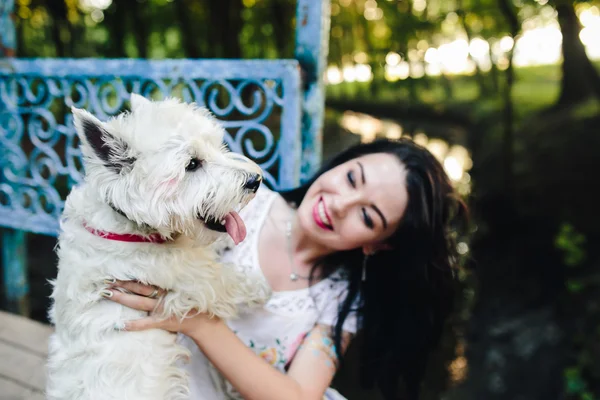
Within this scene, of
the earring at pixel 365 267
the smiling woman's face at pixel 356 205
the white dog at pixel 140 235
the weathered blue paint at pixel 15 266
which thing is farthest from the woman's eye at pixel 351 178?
the weathered blue paint at pixel 15 266

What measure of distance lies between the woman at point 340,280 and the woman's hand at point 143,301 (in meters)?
0.01

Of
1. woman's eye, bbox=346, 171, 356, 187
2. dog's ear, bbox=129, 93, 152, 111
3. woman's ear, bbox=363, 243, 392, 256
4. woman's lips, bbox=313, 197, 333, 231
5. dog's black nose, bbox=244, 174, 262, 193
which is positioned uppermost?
dog's ear, bbox=129, 93, 152, 111

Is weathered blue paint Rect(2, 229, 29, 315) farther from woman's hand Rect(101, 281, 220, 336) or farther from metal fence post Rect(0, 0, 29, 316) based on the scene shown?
woman's hand Rect(101, 281, 220, 336)

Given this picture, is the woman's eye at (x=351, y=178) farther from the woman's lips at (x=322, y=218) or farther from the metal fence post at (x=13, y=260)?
the metal fence post at (x=13, y=260)

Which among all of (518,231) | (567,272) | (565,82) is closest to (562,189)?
(518,231)

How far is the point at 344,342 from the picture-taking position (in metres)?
2.16

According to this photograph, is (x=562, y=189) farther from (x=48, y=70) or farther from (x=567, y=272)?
(x=48, y=70)

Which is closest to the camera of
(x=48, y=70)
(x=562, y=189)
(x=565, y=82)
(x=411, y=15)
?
(x=48, y=70)

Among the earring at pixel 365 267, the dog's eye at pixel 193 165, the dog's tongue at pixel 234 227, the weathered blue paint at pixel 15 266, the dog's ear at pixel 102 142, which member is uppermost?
the dog's ear at pixel 102 142

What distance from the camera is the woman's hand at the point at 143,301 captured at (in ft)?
5.23

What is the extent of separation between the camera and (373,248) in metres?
2.21

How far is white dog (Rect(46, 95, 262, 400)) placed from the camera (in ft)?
4.77

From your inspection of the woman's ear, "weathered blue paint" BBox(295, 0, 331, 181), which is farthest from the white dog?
"weathered blue paint" BBox(295, 0, 331, 181)

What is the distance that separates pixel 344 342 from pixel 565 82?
7.55 m
